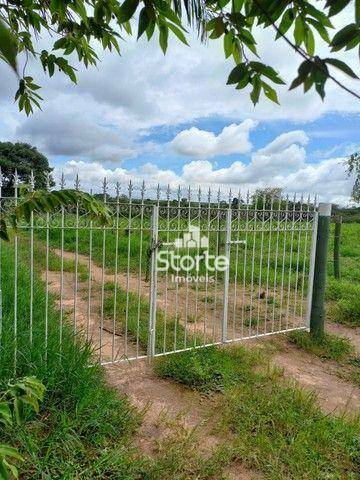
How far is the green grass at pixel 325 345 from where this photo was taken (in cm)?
471

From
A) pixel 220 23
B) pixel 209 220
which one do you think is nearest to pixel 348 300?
pixel 209 220

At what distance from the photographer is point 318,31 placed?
844 mm

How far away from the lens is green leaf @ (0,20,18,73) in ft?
1.15

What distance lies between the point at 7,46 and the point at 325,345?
5.18 m

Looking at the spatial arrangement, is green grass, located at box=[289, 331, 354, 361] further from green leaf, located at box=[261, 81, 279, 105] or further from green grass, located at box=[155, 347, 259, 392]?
green leaf, located at box=[261, 81, 279, 105]

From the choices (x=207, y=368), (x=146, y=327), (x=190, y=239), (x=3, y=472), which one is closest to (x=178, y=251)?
(x=190, y=239)

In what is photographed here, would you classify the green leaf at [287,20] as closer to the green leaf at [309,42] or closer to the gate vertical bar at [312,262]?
the green leaf at [309,42]

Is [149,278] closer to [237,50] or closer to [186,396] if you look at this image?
[186,396]

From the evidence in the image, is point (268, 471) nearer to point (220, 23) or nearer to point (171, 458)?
point (171, 458)

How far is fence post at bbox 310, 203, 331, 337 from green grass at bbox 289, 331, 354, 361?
0.39ft

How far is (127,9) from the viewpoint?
784 millimetres

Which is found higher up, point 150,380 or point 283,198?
point 283,198

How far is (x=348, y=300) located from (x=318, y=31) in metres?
6.50

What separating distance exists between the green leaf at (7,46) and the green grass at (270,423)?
9.15ft
